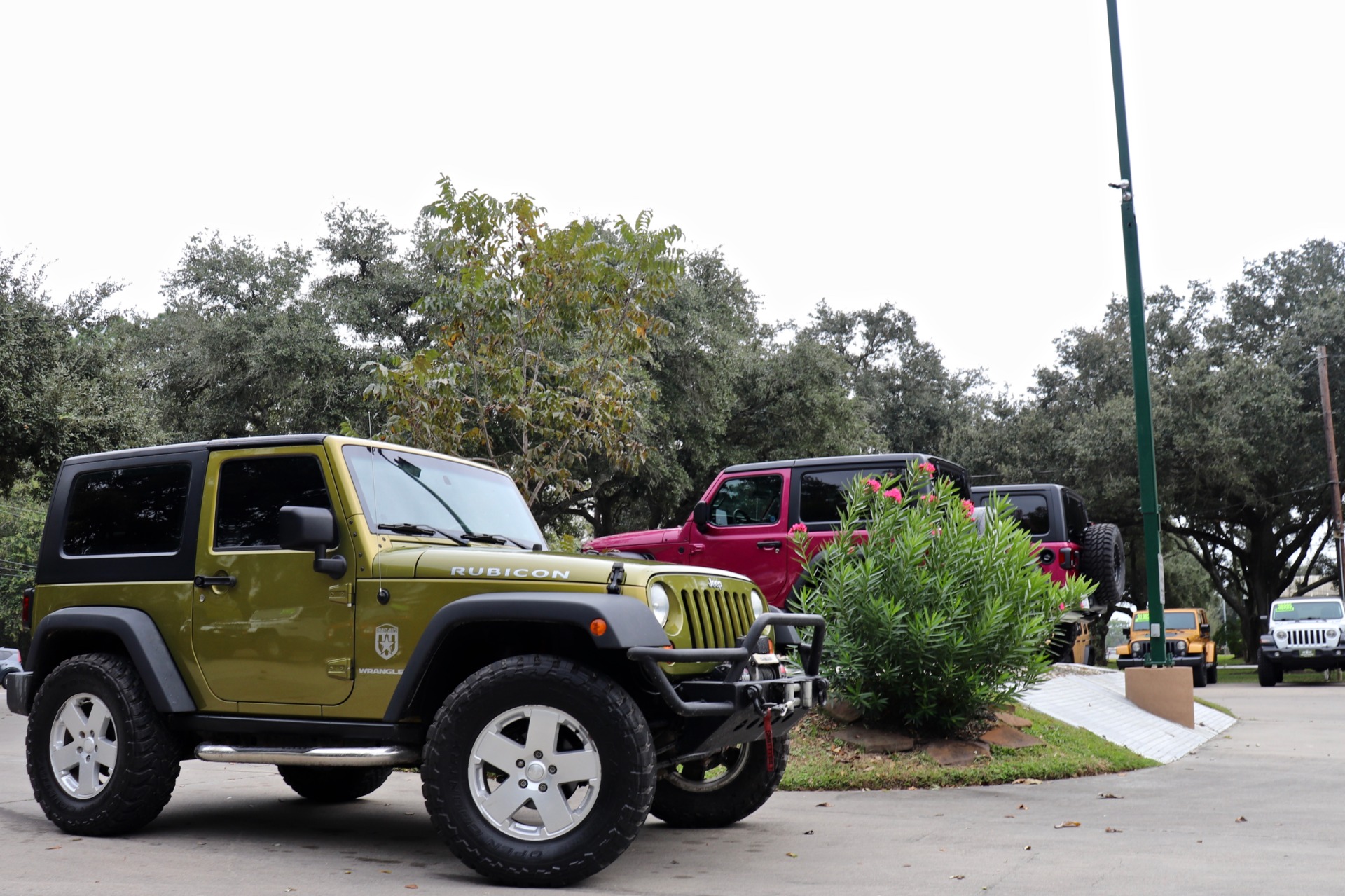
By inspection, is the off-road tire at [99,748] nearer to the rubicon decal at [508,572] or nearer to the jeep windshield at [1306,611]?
the rubicon decal at [508,572]

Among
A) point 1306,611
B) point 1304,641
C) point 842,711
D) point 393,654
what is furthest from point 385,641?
point 1306,611

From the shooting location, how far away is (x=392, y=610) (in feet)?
18.7

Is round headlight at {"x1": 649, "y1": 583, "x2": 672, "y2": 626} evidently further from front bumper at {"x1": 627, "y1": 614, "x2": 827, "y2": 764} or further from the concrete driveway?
the concrete driveway

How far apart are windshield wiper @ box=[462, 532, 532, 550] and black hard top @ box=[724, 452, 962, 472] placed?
16.9ft

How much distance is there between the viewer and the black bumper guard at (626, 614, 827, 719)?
5176mm

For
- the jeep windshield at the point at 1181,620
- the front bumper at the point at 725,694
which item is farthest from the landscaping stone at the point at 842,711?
the jeep windshield at the point at 1181,620

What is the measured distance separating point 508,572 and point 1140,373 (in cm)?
1002

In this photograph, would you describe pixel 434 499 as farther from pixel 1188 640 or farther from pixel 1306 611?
pixel 1306 611

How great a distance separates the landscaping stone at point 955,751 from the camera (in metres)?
9.10

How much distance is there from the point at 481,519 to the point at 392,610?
3.47 ft

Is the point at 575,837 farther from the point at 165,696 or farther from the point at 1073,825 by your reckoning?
the point at 1073,825

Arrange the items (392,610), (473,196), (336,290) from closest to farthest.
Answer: (392,610)
(473,196)
(336,290)

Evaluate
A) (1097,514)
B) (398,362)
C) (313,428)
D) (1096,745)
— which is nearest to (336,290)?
(313,428)

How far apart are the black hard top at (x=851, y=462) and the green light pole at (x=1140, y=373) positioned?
2812 millimetres
